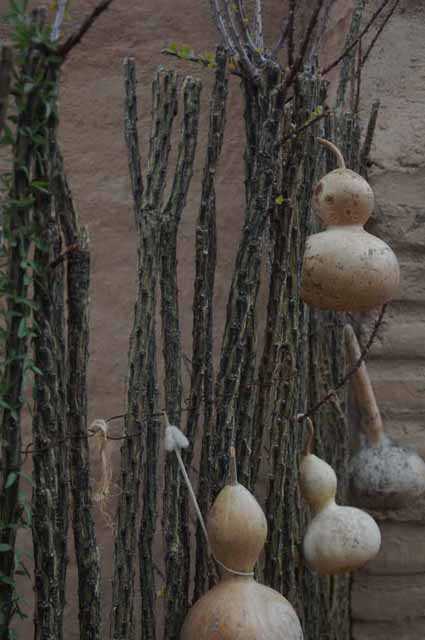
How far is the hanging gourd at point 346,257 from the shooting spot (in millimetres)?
1654

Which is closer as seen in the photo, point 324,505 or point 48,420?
point 48,420

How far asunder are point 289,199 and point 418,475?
2.68ft

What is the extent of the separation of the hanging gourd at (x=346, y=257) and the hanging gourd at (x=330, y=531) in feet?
1.25

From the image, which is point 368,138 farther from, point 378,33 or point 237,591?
point 237,591

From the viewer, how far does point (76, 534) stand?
166 cm

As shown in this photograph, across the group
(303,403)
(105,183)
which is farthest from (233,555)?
(105,183)

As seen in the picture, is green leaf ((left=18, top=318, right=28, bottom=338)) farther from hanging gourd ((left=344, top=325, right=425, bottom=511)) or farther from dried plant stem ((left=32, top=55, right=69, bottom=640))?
hanging gourd ((left=344, top=325, right=425, bottom=511))

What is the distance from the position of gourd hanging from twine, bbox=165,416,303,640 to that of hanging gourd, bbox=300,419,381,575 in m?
0.27

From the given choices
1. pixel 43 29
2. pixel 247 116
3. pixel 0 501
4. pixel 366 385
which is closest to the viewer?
pixel 43 29

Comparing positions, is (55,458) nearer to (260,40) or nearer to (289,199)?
(289,199)

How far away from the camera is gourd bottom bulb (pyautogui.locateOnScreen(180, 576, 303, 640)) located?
1.48 m

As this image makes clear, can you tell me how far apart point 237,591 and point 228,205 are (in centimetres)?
144

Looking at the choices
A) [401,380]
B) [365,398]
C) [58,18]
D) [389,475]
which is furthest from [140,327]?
[401,380]

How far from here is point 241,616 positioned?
1484 mm
